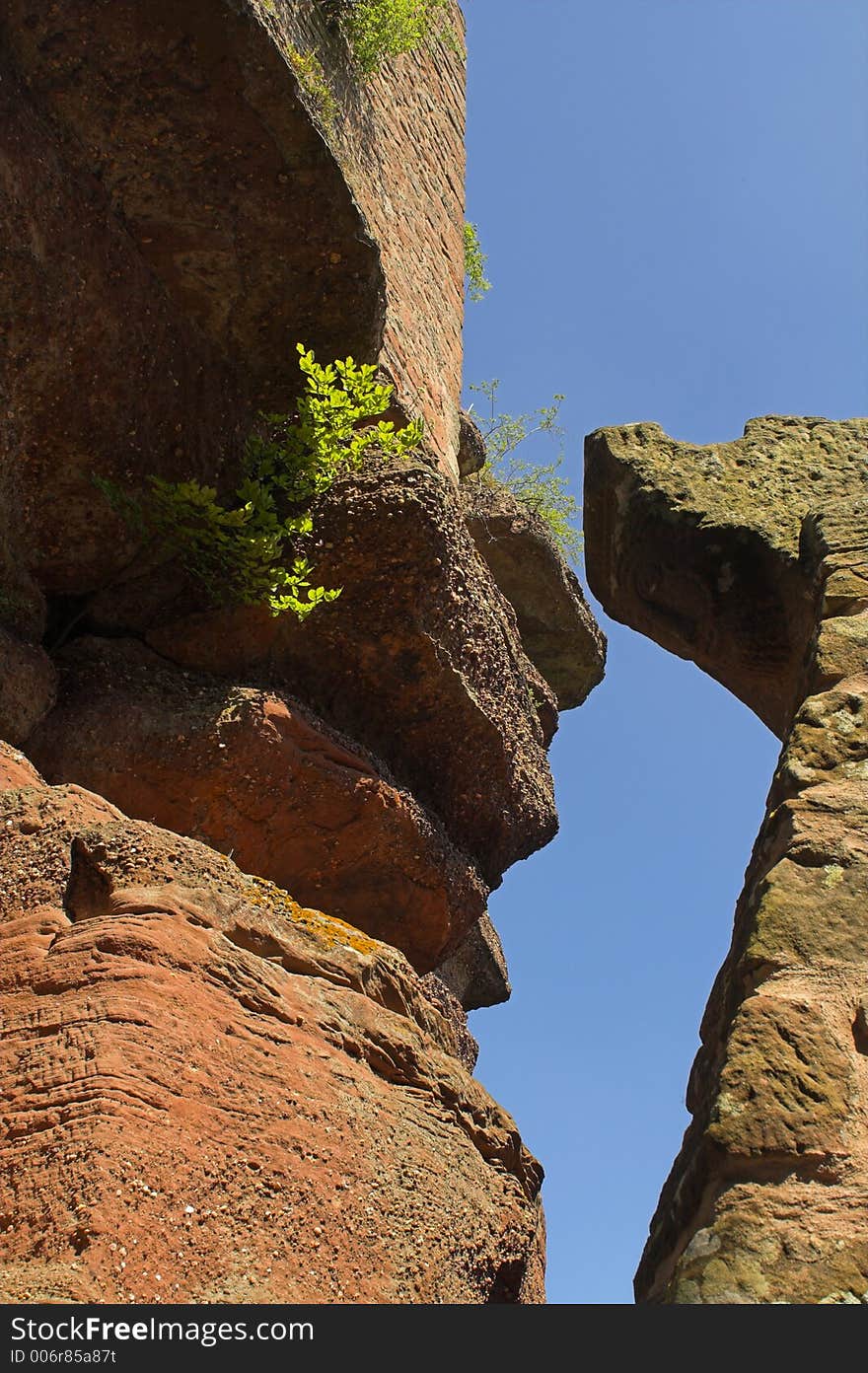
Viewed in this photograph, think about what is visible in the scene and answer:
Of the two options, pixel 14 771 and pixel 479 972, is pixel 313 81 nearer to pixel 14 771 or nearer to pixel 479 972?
pixel 14 771

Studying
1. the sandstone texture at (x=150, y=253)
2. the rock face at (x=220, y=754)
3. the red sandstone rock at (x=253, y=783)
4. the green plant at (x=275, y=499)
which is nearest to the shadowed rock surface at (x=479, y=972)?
the rock face at (x=220, y=754)

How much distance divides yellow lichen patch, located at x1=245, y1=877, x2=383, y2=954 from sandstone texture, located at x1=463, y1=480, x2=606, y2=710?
6.03 metres

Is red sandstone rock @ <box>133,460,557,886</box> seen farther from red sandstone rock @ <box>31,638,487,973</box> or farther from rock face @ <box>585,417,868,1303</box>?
rock face @ <box>585,417,868,1303</box>

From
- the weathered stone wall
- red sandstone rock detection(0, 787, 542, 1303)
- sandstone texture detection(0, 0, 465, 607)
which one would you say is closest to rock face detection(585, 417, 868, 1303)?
red sandstone rock detection(0, 787, 542, 1303)

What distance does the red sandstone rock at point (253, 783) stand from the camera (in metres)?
5.12

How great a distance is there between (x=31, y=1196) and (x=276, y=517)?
354 centimetres

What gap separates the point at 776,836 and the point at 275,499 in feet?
10.1

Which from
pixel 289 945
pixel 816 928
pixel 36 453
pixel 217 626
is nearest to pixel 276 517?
pixel 217 626

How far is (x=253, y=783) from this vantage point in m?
5.31

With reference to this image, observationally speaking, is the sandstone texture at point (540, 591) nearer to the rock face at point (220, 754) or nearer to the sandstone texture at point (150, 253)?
the rock face at point (220, 754)

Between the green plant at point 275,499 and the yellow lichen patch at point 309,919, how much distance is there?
6.01 ft

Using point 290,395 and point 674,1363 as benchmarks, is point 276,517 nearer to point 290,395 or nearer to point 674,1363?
point 290,395

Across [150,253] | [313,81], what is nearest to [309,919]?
[150,253]

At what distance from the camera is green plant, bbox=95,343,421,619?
5.43 metres
